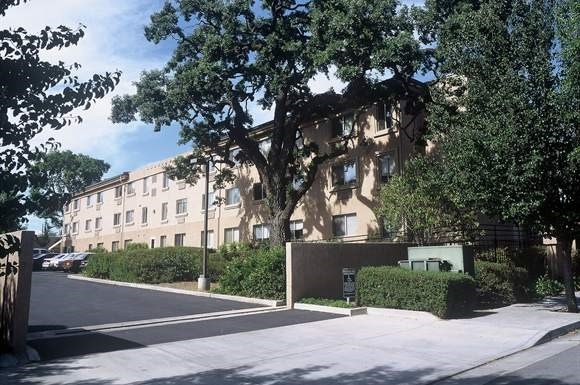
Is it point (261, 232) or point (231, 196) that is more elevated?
point (231, 196)

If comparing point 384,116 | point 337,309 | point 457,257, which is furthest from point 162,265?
point 457,257

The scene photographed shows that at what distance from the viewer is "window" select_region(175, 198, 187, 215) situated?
41.4 m

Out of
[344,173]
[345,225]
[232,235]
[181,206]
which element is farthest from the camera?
[181,206]

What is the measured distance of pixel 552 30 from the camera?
15094mm

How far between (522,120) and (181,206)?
31.1 m

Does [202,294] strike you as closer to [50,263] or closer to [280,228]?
[280,228]

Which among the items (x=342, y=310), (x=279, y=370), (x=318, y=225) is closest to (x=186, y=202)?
(x=318, y=225)

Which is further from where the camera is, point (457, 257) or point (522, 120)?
point (457, 257)

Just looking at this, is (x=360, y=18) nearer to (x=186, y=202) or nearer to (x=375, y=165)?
(x=375, y=165)

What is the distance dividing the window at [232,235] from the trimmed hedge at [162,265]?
322 inches

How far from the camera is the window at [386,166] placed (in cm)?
2589

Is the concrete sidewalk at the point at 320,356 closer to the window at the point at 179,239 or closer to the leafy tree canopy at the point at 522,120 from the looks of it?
the leafy tree canopy at the point at 522,120

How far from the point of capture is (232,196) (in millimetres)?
36000

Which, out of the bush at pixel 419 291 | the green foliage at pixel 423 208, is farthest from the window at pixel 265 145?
the bush at pixel 419 291
